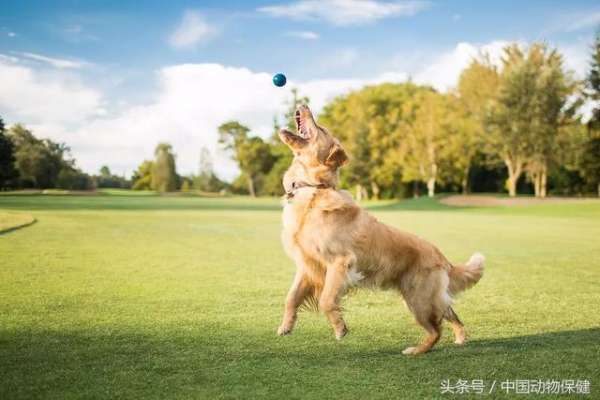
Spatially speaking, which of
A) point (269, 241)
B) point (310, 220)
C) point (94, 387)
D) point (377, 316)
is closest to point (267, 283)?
point (377, 316)

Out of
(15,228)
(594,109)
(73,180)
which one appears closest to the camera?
(15,228)

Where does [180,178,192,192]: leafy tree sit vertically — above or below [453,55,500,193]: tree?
below

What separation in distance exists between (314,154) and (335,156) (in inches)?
7.8

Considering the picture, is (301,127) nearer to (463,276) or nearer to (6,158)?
(463,276)

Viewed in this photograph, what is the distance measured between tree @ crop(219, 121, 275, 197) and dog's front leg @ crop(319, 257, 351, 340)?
7372 cm

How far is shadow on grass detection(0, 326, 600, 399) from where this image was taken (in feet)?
11.0

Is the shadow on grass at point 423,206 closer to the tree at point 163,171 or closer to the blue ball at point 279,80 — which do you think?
the blue ball at point 279,80

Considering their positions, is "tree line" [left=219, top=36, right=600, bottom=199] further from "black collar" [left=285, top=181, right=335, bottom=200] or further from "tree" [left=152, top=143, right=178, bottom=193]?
"black collar" [left=285, top=181, right=335, bottom=200]

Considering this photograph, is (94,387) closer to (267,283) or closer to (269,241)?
(267,283)

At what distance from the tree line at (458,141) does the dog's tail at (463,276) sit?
19.4m

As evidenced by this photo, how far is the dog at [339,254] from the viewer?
4598mm

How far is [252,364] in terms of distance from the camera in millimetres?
3879

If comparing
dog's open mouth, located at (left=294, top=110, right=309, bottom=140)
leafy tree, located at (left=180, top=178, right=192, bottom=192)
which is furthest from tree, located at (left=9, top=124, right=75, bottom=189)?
leafy tree, located at (left=180, top=178, right=192, bottom=192)

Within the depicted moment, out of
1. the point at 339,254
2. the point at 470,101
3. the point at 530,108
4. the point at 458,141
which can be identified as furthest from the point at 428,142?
the point at 339,254
